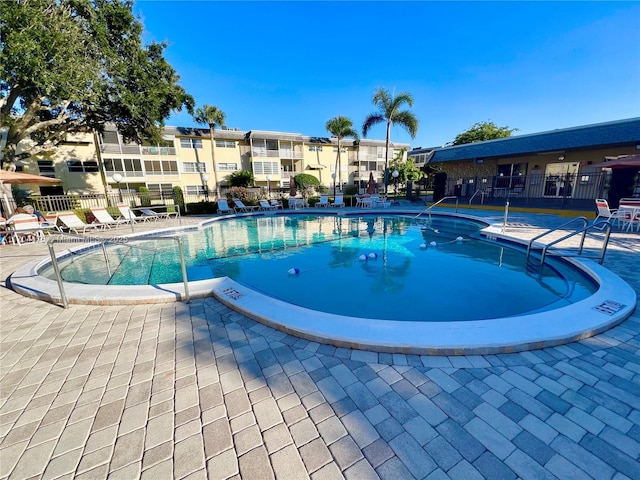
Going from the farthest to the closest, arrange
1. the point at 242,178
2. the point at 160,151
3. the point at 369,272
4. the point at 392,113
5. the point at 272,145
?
the point at 272,145, the point at 242,178, the point at 160,151, the point at 392,113, the point at 369,272

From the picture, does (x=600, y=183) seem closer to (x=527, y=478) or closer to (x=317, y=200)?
(x=317, y=200)

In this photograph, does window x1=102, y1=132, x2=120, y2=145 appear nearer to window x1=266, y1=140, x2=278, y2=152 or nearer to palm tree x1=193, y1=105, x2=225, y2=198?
palm tree x1=193, y1=105, x2=225, y2=198

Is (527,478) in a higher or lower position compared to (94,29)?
lower

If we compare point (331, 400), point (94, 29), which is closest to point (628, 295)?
point (331, 400)

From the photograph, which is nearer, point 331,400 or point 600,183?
point 331,400

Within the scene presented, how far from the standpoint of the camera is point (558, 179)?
15539mm

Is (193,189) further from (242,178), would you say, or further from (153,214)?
(153,214)

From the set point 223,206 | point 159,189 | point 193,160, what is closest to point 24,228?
point 223,206

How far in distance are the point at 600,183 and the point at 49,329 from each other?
68.0 feet

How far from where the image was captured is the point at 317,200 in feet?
71.6

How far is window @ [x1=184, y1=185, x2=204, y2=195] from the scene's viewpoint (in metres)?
28.6

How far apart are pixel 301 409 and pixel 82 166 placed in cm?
3212

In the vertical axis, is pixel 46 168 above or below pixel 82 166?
below

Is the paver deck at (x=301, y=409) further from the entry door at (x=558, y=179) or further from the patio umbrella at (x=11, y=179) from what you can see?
the entry door at (x=558, y=179)
